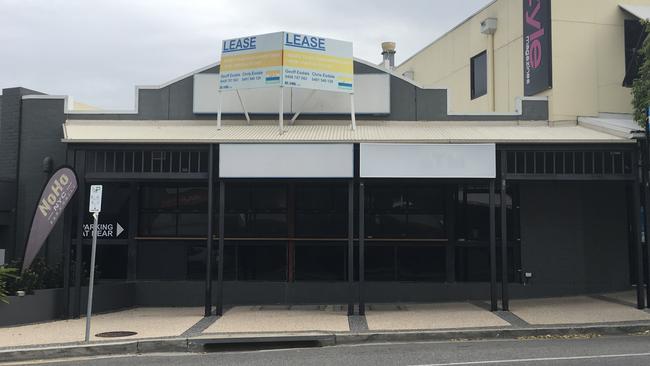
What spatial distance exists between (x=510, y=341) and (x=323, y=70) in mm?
7833

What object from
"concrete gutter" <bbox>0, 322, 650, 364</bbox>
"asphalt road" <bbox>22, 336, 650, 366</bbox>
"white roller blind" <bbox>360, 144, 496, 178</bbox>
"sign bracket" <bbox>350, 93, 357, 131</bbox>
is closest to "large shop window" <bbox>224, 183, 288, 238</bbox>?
"sign bracket" <bbox>350, 93, 357, 131</bbox>

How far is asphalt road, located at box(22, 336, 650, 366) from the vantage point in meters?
9.11

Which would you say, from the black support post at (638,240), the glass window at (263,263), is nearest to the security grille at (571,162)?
the black support post at (638,240)

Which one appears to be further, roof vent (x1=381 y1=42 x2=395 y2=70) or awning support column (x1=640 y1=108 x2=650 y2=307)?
roof vent (x1=381 y1=42 x2=395 y2=70)

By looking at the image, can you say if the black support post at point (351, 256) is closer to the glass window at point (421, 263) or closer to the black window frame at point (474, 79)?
the glass window at point (421, 263)

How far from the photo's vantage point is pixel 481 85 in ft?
68.1

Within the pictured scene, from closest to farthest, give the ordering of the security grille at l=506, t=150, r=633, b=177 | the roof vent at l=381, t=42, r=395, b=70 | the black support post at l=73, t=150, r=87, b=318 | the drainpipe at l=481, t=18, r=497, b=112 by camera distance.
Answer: the black support post at l=73, t=150, r=87, b=318 → the security grille at l=506, t=150, r=633, b=177 → the drainpipe at l=481, t=18, r=497, b=112 → the roof vent at l=381, t=42, r=395, b=70

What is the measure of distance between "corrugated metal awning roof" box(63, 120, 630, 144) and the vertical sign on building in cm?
145

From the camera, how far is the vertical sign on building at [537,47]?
16531 mm

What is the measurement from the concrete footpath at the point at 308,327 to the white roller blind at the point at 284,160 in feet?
10.5

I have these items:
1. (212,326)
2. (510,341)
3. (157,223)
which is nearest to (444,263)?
(510,341)

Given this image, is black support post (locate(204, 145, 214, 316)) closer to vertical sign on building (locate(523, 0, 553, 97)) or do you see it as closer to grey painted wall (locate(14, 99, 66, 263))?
grey painted wall (locate(14, 99, 66, 263))

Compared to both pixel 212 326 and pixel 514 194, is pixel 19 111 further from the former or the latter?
pixel 514 194

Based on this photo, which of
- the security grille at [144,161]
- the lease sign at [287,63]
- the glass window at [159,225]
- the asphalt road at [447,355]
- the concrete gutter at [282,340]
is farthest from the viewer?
the glass window at [159,225]
